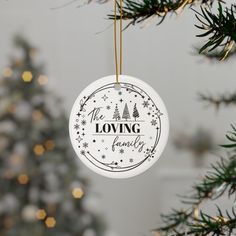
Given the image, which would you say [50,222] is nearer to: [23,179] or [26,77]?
[23,179]

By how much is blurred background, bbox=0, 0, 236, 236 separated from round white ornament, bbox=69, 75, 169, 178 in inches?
60.1

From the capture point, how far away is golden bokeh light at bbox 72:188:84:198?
6.75ft

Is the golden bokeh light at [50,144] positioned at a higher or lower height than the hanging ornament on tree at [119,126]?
lower

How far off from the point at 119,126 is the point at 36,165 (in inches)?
63.8

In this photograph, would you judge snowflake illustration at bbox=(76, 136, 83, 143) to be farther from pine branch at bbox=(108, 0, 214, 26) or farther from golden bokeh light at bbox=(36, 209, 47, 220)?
golden bokeh light at bbox=(36, 209, 47, 220)

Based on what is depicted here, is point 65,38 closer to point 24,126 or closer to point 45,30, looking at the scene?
point 45,30

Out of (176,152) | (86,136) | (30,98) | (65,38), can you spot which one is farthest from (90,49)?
(86,136)

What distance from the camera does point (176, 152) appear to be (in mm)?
2152

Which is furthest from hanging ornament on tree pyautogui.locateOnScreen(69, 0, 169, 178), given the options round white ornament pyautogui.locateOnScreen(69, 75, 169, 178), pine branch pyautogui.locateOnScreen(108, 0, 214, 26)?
pine branch pyautogui.locateOnScreen(108, 0, 214, 26)

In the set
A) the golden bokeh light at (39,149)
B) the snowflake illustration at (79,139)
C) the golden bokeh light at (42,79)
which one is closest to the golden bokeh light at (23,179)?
the golden bokeh light at (39,149)

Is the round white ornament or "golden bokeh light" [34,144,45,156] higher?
the round white ornament

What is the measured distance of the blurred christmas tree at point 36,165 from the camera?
206 cm

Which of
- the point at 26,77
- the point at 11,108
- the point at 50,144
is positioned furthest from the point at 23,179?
the point at 26,77

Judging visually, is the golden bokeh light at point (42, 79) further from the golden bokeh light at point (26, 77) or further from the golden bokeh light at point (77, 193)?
the golden bokeh light at point (77, 193)
